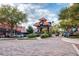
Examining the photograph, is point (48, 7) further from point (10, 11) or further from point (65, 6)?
point (10, 11)

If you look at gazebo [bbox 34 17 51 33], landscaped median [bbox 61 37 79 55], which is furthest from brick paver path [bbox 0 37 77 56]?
gazebo [bbox 34 17 51 33]

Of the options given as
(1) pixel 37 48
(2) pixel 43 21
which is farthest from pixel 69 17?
(1) pixel 37 48

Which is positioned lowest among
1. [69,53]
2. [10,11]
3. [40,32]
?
[69,53]

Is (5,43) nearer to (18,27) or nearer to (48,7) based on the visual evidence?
(18,27)

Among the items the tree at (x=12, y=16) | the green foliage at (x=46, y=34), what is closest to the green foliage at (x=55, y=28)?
the green foliage at (x=46, y=34)

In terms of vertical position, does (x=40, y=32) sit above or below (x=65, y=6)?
below

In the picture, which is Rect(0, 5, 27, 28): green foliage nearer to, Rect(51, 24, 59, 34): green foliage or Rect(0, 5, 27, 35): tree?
Rect(0, 5, 27, 35): tree

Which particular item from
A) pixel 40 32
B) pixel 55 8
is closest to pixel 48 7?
pixel 55 8

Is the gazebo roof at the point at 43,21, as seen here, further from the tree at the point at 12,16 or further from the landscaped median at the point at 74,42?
the landscaped median at the point at 74,42
